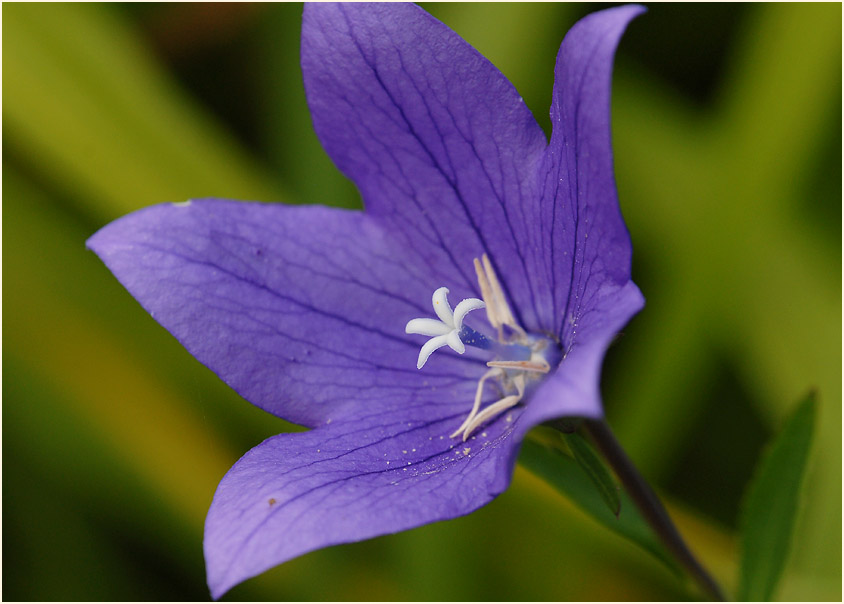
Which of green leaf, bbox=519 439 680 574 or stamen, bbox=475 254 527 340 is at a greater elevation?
stamen, bbox=475 254 527 340

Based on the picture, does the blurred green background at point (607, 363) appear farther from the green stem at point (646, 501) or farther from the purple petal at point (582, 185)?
the purple petal at point (582, 185)

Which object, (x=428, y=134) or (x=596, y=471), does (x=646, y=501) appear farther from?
(x=428, y=134)

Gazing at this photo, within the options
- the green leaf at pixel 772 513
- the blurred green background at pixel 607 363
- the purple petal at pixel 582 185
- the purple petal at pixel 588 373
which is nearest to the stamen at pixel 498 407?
the purple petal at pixel 582 185

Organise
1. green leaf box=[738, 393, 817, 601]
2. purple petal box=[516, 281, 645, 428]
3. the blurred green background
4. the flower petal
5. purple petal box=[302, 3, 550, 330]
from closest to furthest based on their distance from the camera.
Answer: purple petal box=[516, 281, 645, 428], the flower petal, purple petal box=[302, 3, 550, 330], green leaf box=[738, 393, 817, 601], the blurred green background

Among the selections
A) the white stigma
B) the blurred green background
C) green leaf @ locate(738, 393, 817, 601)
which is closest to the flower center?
the white stigma

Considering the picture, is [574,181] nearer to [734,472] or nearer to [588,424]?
[588,424]

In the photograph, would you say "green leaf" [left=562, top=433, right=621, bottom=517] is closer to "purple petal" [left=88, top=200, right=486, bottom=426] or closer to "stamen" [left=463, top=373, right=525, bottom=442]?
"stamen" [left=463, top=373, right=525, bottom=442]
